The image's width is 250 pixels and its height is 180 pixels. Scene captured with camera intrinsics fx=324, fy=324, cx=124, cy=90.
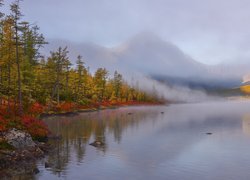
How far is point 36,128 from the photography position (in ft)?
130

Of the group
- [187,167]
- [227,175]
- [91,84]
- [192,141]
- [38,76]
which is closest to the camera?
[227,175]

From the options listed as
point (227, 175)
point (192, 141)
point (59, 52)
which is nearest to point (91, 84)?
point (59, 52)

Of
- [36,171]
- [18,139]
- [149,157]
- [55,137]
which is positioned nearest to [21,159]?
[18,139]

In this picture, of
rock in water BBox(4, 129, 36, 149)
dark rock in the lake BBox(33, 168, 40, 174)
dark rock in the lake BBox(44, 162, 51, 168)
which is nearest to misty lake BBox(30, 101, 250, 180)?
dark rock in the lake BBox(44, 162, 51, 168)

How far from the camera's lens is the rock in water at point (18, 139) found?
3231 cm

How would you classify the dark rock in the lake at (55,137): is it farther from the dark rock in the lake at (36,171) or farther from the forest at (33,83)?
the dark rock in the lake at (36,171)

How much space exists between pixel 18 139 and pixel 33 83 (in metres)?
44.5

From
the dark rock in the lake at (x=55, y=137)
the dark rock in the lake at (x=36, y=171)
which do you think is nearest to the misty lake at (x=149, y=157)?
the dark rock in the lake at (x=36, y=171)

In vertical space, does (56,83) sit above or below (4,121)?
above

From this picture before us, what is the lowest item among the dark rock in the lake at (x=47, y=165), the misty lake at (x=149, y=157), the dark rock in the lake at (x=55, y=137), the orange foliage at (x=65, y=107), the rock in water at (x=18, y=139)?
the misty lake at (x=149, y=157)

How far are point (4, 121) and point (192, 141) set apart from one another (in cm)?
2515

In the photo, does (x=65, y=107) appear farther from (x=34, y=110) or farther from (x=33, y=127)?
(x=33, y=127)

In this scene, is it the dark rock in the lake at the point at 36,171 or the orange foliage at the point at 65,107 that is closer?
the dark rock in the lake at the point at 36,171

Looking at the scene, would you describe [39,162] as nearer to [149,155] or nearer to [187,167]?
[149,155]
